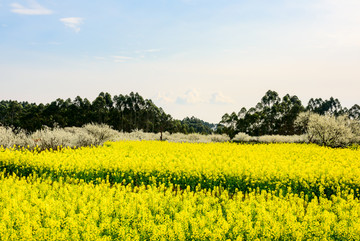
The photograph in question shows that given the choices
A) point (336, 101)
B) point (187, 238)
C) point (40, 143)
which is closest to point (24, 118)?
point (40, 143)

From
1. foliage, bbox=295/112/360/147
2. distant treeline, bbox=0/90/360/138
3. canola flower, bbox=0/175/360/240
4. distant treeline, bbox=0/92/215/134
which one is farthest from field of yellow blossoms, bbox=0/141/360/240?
distant treeline, bbox=0/92/215/134

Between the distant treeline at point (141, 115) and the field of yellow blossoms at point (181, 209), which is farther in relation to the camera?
the distant treeline at point (141, 115)

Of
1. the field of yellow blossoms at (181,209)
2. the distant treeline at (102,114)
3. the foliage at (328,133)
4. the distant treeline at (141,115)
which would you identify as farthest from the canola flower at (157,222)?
the distant treeline at (102,114)

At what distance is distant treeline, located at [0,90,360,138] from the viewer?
1946 inches

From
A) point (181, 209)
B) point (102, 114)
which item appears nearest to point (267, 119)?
point (102, 114)

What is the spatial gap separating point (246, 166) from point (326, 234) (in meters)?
5.82

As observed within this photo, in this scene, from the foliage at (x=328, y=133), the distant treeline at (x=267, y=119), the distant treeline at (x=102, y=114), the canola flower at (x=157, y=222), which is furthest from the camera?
the distant treeline at (x=102, y=114)

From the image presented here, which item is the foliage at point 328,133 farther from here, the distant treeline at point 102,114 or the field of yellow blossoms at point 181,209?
the distant treeline at point 102,114

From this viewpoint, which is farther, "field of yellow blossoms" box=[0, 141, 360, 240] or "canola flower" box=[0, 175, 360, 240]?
"field of yellow blossoms" box=[0, 141, 360, 240]

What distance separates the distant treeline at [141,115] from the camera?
49.4 meters

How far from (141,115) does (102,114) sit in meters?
9.31

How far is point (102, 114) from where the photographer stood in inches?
2415

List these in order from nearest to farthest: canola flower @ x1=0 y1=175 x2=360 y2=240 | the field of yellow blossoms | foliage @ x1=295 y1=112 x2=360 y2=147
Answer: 1. canola flower @ x1=0 y1=175 x2=360 y2=240
2. the field of yellow blossoms
3. foliage @ x1=295 y1=112 x2=360 y2=147

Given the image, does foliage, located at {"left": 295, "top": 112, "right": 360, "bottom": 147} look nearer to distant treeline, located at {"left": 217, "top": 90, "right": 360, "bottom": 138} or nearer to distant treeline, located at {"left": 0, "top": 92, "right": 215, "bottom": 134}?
distant treeline, located at {"left": 217, "top": 90, "right": 360, "bottom": 138}
